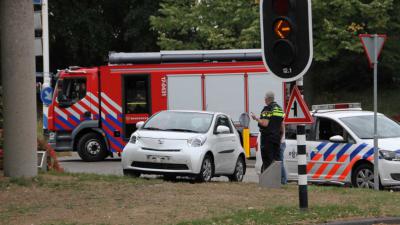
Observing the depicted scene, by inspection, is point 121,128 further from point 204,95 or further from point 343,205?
point 343,205

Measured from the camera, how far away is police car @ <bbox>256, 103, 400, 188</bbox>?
48.9ft

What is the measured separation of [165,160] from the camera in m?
15.2

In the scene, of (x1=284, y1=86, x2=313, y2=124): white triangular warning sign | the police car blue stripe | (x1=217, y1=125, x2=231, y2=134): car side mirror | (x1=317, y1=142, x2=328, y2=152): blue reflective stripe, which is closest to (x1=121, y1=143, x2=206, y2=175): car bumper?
(x1=217, y1=125, x2=231, y2=134): car side mirror

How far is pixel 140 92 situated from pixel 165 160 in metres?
9.17

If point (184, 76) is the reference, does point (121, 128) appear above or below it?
below

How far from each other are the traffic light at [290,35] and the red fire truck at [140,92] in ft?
46.2

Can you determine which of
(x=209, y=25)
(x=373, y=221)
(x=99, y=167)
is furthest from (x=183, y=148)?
(x=209, y=25)

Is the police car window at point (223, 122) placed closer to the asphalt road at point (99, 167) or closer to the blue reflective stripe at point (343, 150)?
the asphalt road at point (99, 167)

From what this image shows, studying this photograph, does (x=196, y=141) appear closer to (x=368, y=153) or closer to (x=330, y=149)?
(x=330, y=149)

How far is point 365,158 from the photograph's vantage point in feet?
49.4

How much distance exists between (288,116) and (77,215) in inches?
116

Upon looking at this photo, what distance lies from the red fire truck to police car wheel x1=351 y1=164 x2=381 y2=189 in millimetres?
8951

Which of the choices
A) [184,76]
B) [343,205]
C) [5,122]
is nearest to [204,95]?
[184,76]

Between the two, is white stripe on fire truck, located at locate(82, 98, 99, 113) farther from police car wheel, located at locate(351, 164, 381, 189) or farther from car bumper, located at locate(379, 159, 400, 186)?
car bumper, located at locate(379, 159, 400, 186)
